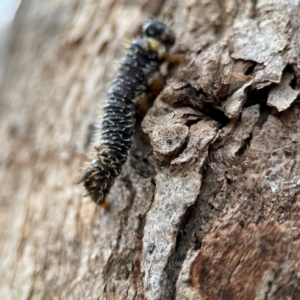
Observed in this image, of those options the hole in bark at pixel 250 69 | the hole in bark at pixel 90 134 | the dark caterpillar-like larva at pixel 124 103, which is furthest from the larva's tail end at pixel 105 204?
the hole in bark at pixel 250 69

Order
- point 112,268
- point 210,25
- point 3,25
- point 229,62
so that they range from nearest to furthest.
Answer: point 112,268 → point 229,62 → point 210,25 → point 3,25

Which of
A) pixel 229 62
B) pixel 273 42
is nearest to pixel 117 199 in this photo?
pixel 229 62

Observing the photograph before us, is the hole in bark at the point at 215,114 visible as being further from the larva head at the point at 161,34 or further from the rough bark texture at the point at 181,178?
the larva head at the point at 161,34

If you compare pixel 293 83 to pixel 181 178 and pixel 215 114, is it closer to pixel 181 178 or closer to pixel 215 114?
pixel 215 114

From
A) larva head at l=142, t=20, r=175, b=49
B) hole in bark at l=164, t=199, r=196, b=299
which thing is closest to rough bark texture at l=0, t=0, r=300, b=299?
hole in bark at l=164, t=199, r=196, b=299

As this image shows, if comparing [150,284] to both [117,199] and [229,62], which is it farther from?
[229,62]

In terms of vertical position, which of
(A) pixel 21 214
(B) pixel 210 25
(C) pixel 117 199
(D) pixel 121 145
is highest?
(B) pixel 210 25

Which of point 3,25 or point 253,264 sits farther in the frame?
point 3,25

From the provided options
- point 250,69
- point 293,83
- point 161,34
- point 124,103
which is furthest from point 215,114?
point 161,34
